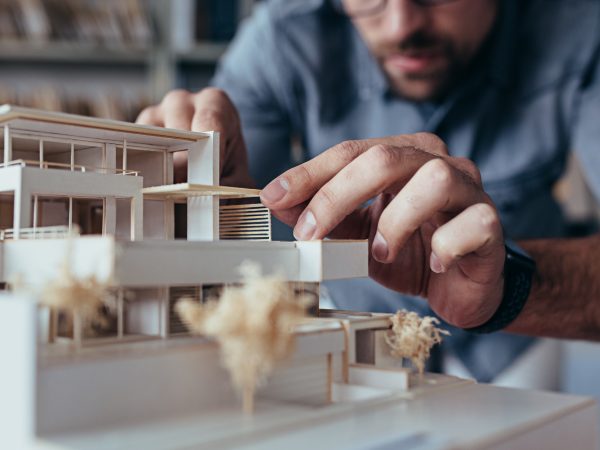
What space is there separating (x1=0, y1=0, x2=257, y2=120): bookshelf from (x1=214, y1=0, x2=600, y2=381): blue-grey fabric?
0.94m

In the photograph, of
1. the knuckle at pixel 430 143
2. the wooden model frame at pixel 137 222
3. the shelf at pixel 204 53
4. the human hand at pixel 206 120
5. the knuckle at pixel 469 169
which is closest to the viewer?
the wooden model frame at pixel 137 222

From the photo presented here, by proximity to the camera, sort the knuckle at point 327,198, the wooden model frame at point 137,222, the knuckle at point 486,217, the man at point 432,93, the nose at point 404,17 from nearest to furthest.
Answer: the wooden model frame at point 137,222, the knuckle at point 486,217, the knuckle at point 327,198, the nose at point 404,17, the man at point 432,93

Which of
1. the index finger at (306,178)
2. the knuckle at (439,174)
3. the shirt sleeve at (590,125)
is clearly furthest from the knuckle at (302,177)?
the shirt sleeve at (590,125)

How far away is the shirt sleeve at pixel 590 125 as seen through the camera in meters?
2.97

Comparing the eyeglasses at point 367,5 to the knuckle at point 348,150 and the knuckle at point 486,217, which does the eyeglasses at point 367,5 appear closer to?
the knuckle at point 348,150

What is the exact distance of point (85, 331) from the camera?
161cm

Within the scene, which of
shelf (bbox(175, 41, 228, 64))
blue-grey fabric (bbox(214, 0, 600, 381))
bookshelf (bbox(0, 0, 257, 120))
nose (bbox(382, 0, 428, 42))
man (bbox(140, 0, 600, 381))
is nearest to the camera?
nose (bbox(382, 0, 428, 42))

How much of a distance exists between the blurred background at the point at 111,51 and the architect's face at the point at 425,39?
149 cm

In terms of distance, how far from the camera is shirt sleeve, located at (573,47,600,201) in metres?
2.97

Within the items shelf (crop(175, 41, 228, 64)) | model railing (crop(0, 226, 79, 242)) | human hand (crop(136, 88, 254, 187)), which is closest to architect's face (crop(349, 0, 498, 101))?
human hand (crop(136, 88, 254, 187))

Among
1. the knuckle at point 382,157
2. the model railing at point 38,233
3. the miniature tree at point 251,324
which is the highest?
the knuckle at point 382,157

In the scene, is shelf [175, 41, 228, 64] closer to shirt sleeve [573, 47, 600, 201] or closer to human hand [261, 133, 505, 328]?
shirt sleeve [573, 47, 600, 201]

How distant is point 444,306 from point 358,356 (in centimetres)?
31

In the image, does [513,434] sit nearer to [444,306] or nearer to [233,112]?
[444,306]
